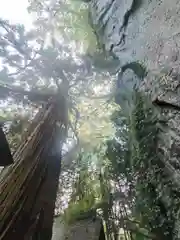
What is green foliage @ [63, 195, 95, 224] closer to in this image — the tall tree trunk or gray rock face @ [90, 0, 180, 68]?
the tall tree trunk

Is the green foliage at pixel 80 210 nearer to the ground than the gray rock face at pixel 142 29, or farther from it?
nearer to the ground

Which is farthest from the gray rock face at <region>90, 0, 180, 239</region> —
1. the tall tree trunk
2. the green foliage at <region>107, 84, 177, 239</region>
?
the tall tree trunk

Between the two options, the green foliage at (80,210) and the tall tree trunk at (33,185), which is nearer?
the tall tree trunk at (33,185)

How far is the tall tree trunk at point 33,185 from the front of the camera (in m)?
2.01

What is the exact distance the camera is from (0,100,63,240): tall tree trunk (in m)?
2.01

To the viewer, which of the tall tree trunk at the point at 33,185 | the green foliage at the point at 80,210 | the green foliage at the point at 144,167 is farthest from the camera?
the green foliage at the point at 80,210

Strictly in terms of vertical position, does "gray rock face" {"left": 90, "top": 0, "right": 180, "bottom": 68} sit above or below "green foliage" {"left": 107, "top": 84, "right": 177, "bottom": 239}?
above

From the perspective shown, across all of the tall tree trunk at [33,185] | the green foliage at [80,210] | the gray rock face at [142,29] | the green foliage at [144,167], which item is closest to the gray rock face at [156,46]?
the gray rock face at [142,29]

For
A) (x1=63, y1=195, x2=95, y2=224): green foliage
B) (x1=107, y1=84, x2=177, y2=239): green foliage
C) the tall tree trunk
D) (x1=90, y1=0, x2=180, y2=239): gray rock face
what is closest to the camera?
the tall tree trunk

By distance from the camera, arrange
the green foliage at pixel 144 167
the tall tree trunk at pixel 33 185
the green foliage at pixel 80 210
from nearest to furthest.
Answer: the tall tree trunk at pixel 33 185
the green foliage at pixel 144 167
the green foliage at pixel 80 210

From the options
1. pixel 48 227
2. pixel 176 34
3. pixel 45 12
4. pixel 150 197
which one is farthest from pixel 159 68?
pixel 45 12

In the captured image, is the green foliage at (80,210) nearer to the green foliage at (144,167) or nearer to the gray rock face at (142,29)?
the green foliage at (144,167)

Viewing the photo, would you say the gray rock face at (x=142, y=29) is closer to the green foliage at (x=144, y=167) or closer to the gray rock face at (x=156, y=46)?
the gray rock face at (x=156, y=46)

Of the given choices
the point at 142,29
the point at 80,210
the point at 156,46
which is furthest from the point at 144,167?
the point at 142,29
